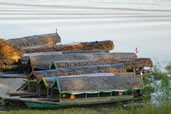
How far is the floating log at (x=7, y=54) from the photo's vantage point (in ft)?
49.0

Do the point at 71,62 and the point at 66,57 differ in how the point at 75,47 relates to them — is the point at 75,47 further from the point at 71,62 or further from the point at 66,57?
the point at 71,62

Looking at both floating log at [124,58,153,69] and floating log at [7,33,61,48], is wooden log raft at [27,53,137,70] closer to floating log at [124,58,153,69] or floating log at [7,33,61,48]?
floating log at [124,58,153,69]

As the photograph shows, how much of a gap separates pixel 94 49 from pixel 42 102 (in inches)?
248

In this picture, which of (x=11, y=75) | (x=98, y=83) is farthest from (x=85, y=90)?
(x=11, y=75)

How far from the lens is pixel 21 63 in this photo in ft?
51.1

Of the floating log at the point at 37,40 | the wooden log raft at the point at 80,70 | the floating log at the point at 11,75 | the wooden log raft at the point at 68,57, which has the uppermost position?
the floating log at the point at 37,40

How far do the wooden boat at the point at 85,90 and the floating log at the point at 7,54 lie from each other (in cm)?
277

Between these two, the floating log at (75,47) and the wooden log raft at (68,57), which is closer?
the wooden log raft at (68,57)

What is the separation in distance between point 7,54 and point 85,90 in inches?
176

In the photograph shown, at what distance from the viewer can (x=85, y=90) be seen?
11.9 meters

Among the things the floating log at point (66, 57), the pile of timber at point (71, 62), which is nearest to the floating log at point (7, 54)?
the pile of timber at point (71, 62)

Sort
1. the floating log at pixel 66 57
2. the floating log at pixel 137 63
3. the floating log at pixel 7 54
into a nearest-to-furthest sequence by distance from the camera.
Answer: the floating log at pixel 137 63
the floating log at pixel 66 57
the floating log at pixel 7 54

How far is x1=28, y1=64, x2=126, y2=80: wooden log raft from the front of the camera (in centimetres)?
1298

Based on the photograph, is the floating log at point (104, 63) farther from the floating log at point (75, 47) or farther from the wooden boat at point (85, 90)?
the floating log at point (75, 47)
